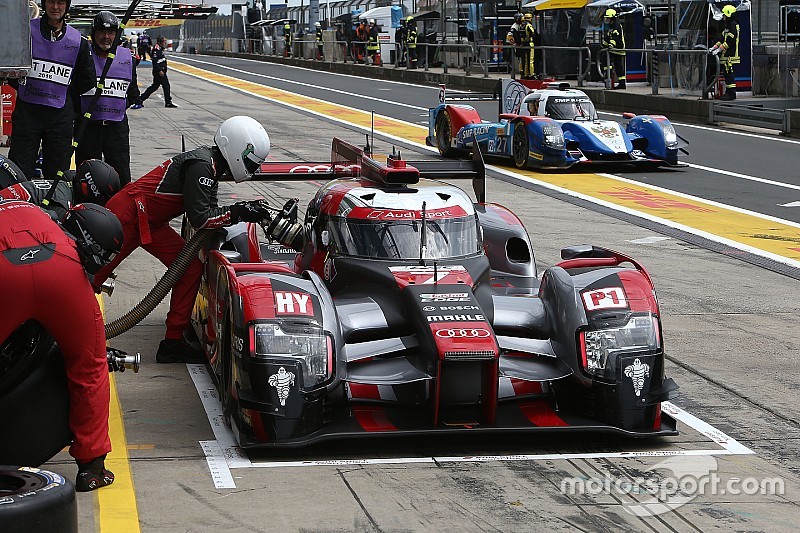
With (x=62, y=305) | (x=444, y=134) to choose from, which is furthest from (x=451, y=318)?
(x=444, y=134)

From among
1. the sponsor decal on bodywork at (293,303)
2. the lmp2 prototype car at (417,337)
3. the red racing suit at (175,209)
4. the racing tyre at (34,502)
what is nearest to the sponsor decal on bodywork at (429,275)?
the lmp2 prototype car at (417,337)

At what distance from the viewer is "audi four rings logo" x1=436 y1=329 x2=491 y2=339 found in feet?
21.9

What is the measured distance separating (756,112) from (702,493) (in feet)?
73.2

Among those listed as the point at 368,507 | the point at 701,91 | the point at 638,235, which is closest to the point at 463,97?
the point at 638,235

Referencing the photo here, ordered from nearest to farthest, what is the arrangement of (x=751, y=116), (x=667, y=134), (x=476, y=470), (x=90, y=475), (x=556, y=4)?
(x=90, y=475) → (x=476, y=470) → (x=667, y=134) → (x=751, y=116) → (x=556, y=4)

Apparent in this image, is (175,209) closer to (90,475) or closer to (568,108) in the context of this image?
(90,475)

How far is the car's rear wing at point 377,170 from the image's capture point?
330 inches

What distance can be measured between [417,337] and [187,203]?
7.89ft

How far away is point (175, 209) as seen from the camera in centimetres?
899

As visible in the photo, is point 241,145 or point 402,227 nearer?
point 402,227

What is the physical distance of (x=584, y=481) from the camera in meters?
6.32

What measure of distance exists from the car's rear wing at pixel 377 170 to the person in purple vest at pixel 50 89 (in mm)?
2566

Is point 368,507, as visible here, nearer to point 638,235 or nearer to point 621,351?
point 621,351

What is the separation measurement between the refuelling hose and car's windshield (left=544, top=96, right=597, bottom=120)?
12.5m
